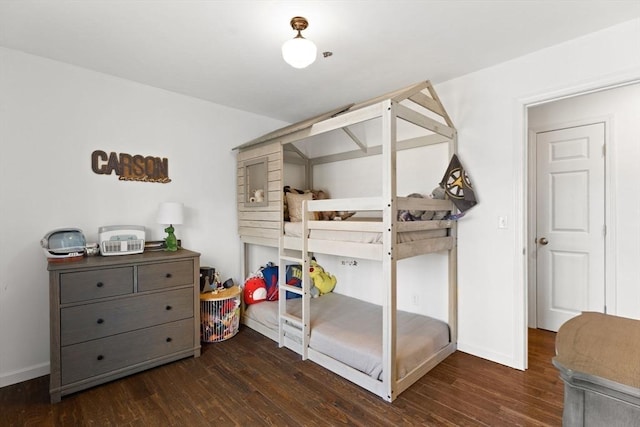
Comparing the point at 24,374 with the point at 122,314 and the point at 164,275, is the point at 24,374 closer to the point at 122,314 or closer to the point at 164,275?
the point at 122,314

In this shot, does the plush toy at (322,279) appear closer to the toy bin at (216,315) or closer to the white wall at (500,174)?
the toy bin at (216,315)

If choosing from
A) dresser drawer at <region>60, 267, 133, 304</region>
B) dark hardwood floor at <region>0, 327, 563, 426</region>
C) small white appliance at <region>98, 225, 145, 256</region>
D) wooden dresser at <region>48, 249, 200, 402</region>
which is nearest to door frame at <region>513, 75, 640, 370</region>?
dark hardwood floor at <region>0, 327, 563, 426</region>

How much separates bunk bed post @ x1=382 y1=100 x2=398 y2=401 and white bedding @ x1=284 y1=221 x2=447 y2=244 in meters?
0.13

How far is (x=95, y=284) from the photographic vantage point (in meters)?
2.07

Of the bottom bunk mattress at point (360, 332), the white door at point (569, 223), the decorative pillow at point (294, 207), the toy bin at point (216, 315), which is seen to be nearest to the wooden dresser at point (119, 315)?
the toy bin at point (216, 315)

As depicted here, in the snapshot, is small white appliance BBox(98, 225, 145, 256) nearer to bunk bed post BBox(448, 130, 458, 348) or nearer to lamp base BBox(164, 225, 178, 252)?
lamp base BBox(164, 225, 178, 252)

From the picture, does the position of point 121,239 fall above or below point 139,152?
below

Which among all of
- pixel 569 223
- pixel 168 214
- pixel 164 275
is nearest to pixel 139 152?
pixel 168 214

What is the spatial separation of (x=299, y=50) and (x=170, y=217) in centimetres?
184

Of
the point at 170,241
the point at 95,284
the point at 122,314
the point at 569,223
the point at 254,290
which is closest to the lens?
the point at 95,284

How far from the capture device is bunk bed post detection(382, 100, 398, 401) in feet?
6.28

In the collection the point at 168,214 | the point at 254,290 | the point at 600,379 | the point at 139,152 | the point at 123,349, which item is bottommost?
the point at 123,349

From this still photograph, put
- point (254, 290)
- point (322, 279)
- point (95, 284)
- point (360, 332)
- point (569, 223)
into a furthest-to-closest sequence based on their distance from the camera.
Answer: point (322, 279)
point (254, 290)
point (569, 223)
point (360, 332)
point (95, 284)

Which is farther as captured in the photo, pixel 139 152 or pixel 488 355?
pixel 139 152
